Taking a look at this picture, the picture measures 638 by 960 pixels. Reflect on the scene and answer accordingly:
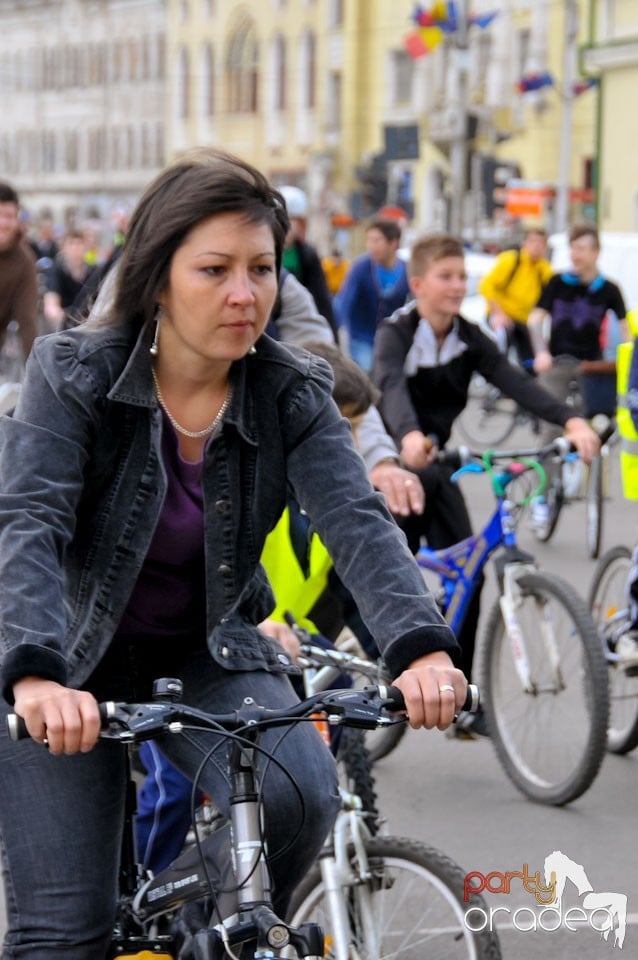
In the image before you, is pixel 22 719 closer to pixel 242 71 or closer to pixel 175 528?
pixel 175 528

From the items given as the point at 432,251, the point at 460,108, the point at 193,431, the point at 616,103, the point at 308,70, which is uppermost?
the point at 308,70

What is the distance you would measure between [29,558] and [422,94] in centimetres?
6473

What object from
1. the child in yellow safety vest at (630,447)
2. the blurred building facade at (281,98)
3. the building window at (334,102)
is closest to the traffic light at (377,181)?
the blurred building facade at (281,98)

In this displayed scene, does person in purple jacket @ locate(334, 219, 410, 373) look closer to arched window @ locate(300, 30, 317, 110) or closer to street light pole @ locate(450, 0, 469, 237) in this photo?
street light pole @ locate(450, 0, 469, 237)

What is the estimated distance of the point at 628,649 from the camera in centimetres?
667

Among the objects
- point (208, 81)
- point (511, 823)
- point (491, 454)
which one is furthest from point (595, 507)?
point (208, 81)

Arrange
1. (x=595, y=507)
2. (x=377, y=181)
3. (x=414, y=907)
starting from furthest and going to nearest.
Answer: (x=377, y=181) → (x=595, y=507) → (x=414, y=907)

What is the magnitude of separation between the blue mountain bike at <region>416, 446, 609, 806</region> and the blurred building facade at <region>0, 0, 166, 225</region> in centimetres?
7730

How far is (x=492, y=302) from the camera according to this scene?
16344 millimetres

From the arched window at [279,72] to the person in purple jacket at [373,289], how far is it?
6435 centimetres

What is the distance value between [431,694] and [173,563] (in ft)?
1.97

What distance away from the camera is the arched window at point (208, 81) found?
80.1 m

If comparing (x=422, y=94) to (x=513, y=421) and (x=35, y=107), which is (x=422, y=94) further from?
(x=513, y=421)

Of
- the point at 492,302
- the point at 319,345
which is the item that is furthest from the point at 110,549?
the point at 492,302
